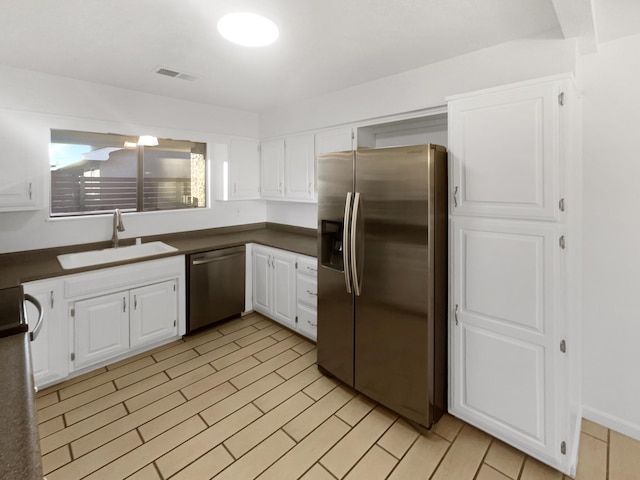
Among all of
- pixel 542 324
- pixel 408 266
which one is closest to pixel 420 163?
pixel 408 266

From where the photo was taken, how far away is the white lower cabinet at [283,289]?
318 centimetres

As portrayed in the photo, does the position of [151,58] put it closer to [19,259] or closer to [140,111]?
[140,111]

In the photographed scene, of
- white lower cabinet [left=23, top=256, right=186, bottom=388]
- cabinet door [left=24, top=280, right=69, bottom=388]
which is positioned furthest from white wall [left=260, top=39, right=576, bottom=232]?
cabinet door [left=24, top=280, right=69, bottom=388]

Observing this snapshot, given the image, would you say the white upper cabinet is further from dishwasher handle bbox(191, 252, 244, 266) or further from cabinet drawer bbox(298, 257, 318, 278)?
cabinet drawer bbox(298, 257, 318, 278)

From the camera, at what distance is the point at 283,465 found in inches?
72.7

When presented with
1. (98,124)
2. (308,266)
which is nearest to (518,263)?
(308,266)

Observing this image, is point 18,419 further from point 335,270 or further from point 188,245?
point 188,245

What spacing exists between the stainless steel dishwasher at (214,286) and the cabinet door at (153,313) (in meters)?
0.16

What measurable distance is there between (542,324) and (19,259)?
12.2 ft

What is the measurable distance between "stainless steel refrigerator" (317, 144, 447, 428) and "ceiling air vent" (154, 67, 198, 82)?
1.41 meters

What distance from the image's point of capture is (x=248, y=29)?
1.97 meters

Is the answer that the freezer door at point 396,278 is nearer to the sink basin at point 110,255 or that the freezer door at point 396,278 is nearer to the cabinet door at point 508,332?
the cabinet door at point 508,332

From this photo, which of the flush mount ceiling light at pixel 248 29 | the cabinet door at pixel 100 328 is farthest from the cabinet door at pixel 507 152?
the cabinet door at pixel 100 328

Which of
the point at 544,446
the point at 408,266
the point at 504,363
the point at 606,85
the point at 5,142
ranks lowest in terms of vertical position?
the point at 544,446
